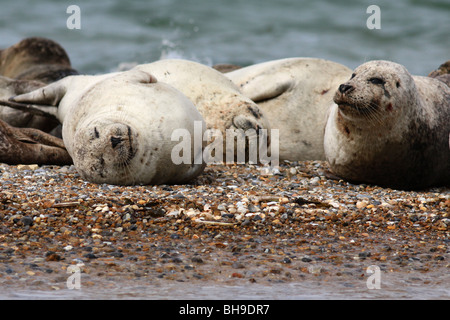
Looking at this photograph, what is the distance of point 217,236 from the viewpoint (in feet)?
14.0

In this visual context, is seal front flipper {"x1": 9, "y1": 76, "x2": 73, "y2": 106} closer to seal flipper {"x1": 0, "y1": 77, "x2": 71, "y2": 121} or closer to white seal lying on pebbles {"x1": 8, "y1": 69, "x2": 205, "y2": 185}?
seal flipper {"x1": 0, "y1": 77, "x2": 71, "y2": 121}

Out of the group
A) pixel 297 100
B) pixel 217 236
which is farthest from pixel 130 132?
pixel 297 100

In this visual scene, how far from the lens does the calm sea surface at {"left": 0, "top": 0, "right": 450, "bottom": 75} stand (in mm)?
16750

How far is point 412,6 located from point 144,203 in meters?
16.7

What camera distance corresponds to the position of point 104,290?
3.31 metres

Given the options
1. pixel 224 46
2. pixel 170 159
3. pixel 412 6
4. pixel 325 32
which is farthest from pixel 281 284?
pixel 412 6

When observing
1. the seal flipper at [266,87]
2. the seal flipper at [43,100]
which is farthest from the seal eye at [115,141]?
the seal flipper at [266,87]

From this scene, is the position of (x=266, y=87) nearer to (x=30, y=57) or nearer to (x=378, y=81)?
(x=378, y=81)

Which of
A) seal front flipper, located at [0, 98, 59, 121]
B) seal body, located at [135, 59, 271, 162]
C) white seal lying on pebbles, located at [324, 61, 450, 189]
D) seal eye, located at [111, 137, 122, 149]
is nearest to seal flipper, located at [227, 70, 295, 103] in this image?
seal body, located at [135, 59, 271, 162]

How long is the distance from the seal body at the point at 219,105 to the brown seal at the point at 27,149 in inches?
44.7

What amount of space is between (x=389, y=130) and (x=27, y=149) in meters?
3.05

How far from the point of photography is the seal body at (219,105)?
6.27 metres

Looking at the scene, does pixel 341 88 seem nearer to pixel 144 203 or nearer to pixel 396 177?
pixel 396 177

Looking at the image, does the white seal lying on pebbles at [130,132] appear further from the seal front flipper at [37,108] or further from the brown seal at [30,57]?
the brown seal at [30,57]
